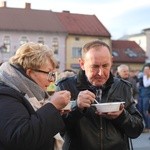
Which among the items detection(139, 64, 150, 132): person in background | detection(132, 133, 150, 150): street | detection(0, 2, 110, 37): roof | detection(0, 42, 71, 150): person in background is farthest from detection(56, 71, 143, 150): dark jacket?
detection(0, 2, 110, 37): roof

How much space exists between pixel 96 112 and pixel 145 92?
338 inches

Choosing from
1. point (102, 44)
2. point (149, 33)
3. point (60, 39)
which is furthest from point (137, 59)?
point (102, 44)

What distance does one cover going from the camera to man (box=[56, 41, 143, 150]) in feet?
9.59

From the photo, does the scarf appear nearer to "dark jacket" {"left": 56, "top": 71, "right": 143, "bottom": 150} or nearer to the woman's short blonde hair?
the woman's short blonde hair

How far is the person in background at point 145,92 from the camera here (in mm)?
11007

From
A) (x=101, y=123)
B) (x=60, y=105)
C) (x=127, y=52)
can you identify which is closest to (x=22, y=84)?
(x=60, y=105)

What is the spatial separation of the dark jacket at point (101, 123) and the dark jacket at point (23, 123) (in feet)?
1.60

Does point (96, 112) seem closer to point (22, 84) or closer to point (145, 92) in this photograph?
point (22, 84)

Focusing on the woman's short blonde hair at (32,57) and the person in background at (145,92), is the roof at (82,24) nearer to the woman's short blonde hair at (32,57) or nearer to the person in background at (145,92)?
the person in background at (145,92)

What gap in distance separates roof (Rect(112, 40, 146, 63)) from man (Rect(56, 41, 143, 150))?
174ft

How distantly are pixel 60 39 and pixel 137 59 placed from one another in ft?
39.5

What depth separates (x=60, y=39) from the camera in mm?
51062

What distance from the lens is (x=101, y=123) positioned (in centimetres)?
295

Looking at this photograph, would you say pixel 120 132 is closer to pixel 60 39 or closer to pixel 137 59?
pixel 60 39
